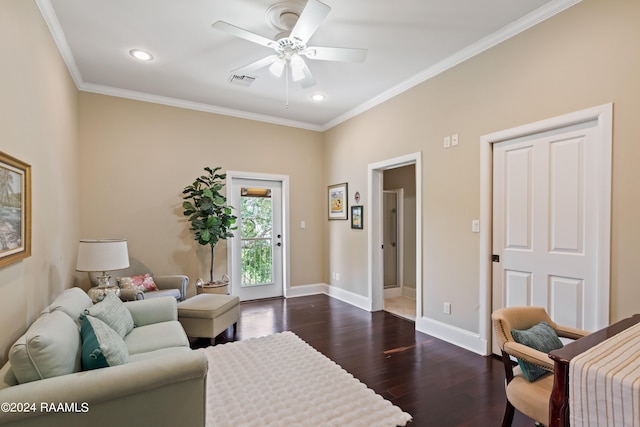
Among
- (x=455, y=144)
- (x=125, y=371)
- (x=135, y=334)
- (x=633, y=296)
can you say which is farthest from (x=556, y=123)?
(x=135, y=334)

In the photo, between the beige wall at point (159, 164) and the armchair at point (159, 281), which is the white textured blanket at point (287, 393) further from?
the beige wall at point (159, 164)

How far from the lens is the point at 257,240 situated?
5.07 meters

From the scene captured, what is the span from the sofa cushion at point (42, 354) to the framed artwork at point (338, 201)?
153 inches

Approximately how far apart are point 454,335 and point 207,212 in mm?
3397

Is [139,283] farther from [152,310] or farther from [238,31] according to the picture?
[238,31]

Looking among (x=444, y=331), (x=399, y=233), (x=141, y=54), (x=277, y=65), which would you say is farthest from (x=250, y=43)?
(x=399, y=233)

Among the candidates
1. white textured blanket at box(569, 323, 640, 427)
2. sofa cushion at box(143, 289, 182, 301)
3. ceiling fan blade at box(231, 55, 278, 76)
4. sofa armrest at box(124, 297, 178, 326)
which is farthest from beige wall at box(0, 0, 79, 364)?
white textured blanket at box(569, 323, 640, 427)

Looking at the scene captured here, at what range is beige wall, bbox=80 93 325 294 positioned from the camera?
3.86 meters

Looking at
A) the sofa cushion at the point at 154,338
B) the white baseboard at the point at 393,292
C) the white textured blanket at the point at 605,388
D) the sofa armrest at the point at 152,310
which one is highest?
the white textured blanket at the point at 605,388

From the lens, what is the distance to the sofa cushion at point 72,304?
1890 mm

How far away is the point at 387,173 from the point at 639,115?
141 inches

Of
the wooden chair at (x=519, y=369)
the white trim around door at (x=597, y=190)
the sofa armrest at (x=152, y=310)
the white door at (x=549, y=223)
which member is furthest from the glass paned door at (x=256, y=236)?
the wooden chair at (x=519, y=369)

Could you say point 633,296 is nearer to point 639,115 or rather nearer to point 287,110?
point 639,115

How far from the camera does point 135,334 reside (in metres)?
2.35
